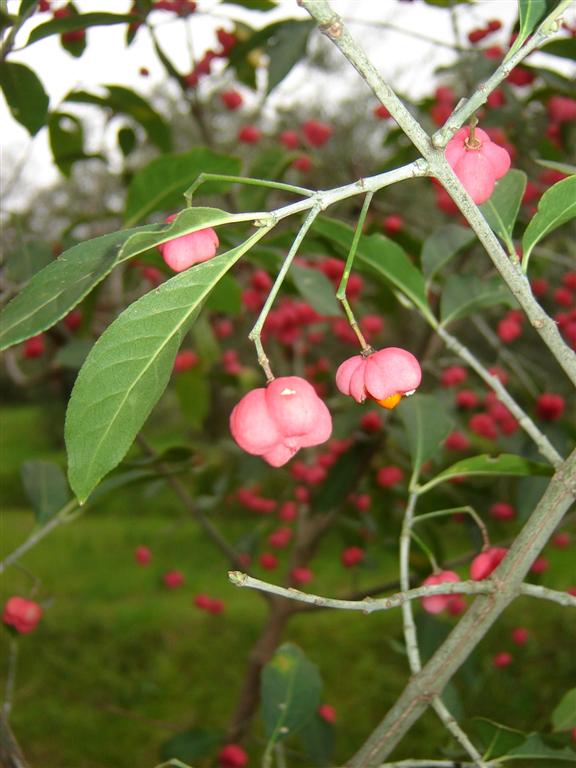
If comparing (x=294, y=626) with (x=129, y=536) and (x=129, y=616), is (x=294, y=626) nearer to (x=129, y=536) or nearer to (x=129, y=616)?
A: (x=129, y=616)

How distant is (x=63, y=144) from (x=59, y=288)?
1.45m

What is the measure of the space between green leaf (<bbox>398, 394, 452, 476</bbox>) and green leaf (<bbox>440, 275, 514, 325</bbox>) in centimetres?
13

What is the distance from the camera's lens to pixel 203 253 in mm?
646

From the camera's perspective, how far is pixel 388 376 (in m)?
0.65

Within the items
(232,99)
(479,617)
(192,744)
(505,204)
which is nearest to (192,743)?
(192,744)

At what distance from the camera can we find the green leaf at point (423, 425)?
41.7 inches

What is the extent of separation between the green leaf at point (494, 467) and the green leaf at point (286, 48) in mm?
908

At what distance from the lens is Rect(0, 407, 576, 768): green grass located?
8.91 ft

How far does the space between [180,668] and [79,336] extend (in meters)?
2.00

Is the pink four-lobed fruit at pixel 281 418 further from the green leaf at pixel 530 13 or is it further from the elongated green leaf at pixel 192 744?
the elongated green leaf at pixel 192 744

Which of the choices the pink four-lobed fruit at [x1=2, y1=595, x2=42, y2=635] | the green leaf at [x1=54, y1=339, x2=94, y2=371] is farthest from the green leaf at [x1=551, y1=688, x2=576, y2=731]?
the green leaf at [x1=54, y1=339, x2=94, y2=371]

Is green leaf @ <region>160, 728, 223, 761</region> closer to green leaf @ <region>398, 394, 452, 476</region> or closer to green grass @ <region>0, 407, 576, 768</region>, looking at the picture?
green grass @ <region>0, 407, 576, 768</region>

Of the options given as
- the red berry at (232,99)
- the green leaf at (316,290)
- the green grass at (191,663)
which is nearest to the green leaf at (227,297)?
the green leaf at (316,290)

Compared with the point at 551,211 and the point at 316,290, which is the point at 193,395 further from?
the point at 551,211
